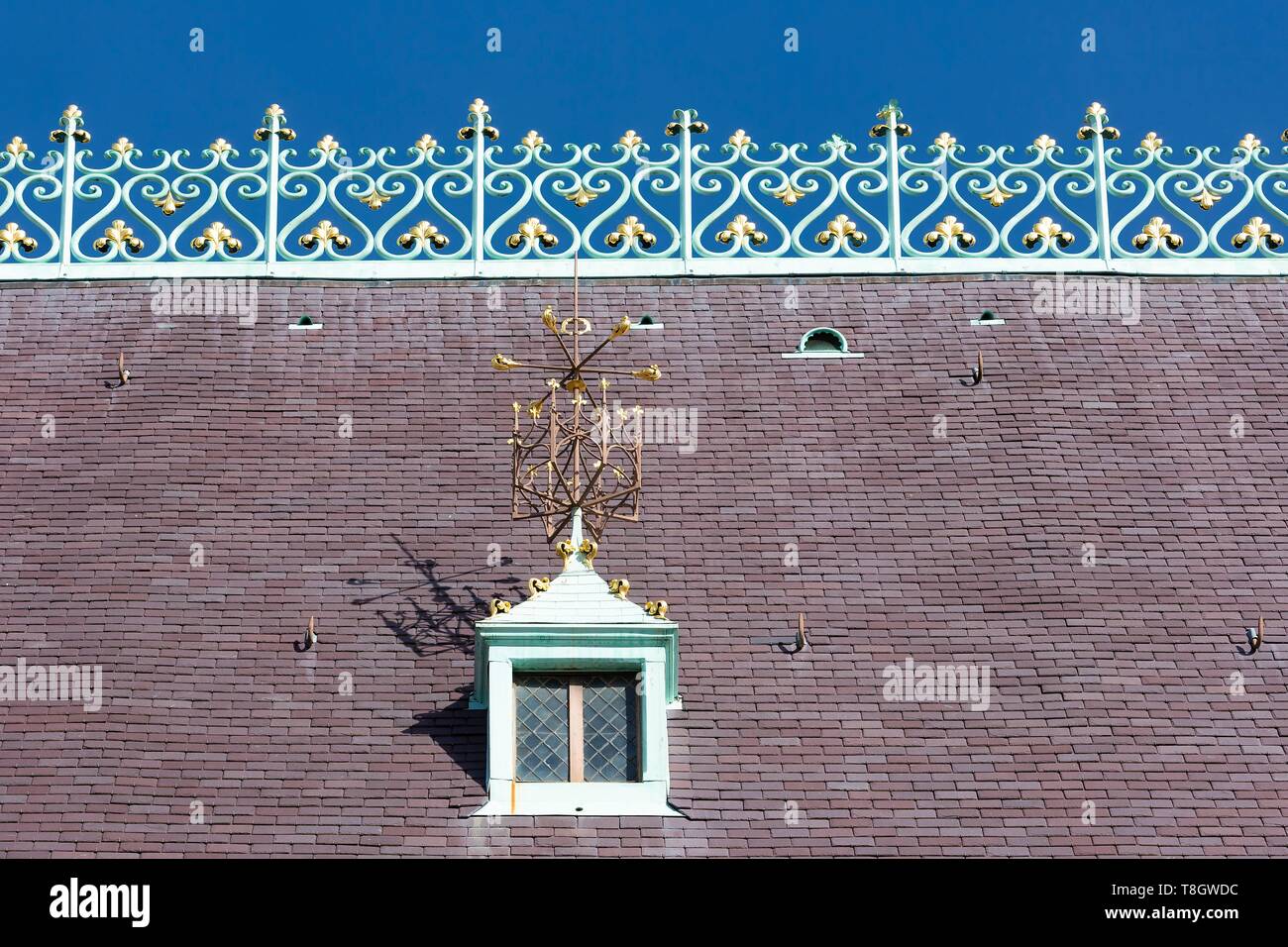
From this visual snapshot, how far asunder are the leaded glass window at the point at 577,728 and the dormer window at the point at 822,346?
6564 millimetres

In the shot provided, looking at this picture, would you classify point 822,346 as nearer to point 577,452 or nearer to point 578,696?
point 577,452

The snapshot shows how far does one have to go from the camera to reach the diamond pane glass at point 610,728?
25.2m

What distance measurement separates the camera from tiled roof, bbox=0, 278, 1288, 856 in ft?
81.7

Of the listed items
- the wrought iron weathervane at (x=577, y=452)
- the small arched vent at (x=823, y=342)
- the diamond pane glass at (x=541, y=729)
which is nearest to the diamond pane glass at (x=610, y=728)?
the diamond pane glass at (x=541, y=729)

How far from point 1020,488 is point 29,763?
Result: 380 inches

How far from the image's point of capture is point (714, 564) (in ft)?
91.7

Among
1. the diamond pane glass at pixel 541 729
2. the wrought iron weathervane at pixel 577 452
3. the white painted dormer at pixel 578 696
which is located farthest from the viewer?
the wrought iron weathervane at pixel 577 452

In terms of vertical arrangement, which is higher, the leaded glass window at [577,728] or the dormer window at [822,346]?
the dormer window at [822,346]

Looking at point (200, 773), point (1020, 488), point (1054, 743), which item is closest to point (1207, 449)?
point (1020, 488)

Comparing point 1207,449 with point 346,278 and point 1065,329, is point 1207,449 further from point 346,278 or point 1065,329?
point 346,278

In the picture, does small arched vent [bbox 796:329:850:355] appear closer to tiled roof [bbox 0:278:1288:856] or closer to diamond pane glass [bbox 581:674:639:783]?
tiled roof [bbox 0:278:1288:856]

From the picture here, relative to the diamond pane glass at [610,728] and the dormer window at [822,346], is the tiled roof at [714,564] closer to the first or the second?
the dormer window at [822,346]

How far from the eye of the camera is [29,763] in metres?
25.3

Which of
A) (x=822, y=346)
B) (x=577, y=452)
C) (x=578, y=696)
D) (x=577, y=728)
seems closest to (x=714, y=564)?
(x=577, y=452)
